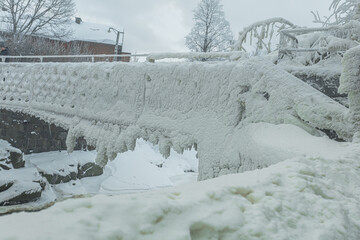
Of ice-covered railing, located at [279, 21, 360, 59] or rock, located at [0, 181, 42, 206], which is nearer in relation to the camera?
ice-covered railing, located at [279, 21, 360, 59]

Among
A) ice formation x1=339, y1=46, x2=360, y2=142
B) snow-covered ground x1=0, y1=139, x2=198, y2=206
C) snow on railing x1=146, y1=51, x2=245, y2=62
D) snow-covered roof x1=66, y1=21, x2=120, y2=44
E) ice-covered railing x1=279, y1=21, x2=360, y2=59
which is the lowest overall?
snow-covered ground x1=0, y1=139, x2=198, y2=206

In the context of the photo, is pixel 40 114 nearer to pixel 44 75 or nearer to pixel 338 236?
pixel 44 75

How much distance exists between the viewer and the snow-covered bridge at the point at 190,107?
324cm

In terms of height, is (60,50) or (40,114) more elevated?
(60,50)

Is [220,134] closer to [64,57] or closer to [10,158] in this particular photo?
[64,57]

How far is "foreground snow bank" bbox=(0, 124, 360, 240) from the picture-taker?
0.99 metres

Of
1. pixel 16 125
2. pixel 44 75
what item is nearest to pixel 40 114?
pixel 44 75

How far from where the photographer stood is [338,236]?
130 centimetres

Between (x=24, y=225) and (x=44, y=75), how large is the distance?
22.1ft

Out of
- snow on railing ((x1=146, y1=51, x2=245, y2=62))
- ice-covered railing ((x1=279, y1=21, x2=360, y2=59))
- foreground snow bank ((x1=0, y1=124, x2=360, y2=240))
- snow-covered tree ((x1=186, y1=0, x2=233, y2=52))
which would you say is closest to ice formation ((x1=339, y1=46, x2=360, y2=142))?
ice-covered railing ((x1=279, y1=21, x2=360, y2=59))

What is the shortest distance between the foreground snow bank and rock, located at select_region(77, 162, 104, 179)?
975cm

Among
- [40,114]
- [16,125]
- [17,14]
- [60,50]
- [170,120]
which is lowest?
[16,125]

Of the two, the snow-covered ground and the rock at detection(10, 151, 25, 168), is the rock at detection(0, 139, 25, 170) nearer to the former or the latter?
the rock at detection(10, 151, 25, 168)

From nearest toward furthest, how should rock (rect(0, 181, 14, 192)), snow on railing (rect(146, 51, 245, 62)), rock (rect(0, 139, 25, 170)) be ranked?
snow on railing (rect(146, 51, 245, 62)), rock (rect(0, 181, 14, 192)), rock (rect(0, 139, 25, 170))
